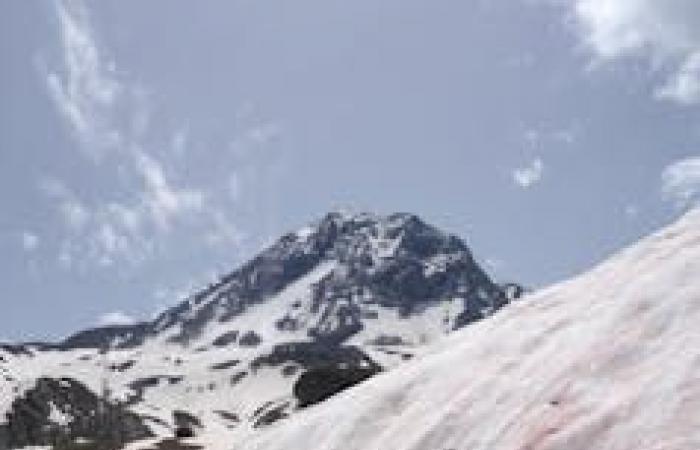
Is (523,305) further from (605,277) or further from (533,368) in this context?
(533,368)

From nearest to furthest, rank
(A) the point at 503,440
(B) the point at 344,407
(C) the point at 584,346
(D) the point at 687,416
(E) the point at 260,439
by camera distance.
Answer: (D) the point at 687,416
(A) the point at 503,440
(C) the point at 584,346
(B) the point at 344,407
(E) the point at 260,439

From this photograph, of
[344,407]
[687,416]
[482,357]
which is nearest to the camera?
[687,416]

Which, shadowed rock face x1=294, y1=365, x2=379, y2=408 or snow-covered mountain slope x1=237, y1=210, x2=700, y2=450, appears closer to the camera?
snow-covered mountain slope x1=237, y1=210, x2=700, y2=450

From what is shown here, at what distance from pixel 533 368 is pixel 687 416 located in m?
2.83

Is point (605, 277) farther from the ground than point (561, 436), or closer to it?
farther from the ground

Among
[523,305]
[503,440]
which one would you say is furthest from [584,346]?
[523,305]

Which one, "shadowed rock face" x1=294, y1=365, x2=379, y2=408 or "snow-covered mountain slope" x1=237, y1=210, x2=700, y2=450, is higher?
"shadowed rock face" x1=294, y1=365, x2=379, y2=408

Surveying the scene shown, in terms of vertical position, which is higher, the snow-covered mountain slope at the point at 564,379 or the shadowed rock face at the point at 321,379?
the shadowed rock face at the point at 321,379

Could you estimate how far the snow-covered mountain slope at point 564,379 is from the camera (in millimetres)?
9930

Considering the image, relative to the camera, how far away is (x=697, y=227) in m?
13.6

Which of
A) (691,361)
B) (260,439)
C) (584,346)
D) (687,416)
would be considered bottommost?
(687,416)

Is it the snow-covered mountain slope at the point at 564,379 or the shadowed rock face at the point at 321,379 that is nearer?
the snow-covered mountain slope at the point at 564,379

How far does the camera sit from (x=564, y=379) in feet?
36.9

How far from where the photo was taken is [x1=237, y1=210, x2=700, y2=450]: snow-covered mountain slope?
993 centimetres
